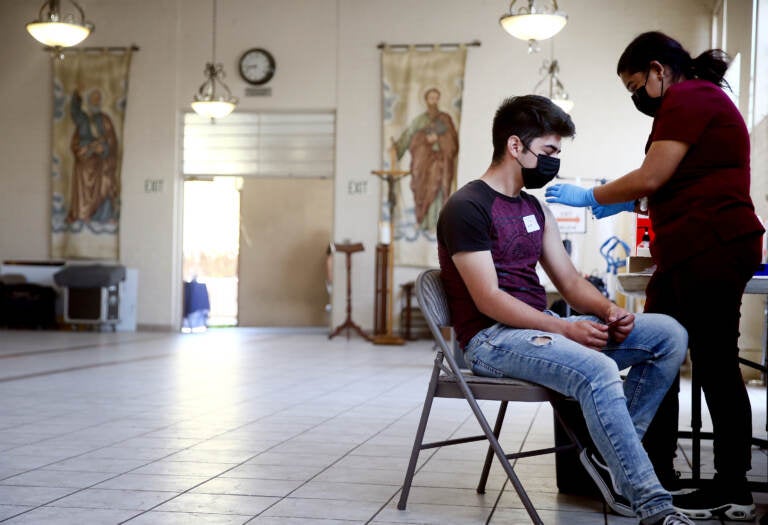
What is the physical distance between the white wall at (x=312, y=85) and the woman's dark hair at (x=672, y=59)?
7.68 meters

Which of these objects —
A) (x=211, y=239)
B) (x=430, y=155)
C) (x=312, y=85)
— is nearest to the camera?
(x=430, y=155)

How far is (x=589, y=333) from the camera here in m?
2.46

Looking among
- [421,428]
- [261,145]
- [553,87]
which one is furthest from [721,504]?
[261,145]

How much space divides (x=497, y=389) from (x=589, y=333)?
0.28m

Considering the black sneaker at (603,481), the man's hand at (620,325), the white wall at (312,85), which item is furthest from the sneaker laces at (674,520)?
the white wall at (312,85)

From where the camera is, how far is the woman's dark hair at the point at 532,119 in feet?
8.62

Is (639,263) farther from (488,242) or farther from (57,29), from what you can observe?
(57,29)

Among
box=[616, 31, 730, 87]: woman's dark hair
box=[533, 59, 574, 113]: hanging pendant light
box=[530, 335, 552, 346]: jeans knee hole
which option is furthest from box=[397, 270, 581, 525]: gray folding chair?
box=[533, 59, 574, 113]: hanging pendant light

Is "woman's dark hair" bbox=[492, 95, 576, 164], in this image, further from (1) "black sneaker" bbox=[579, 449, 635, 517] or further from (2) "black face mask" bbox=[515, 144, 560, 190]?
(1) "black sneaker" bbox=[579, 449, 635, 517]

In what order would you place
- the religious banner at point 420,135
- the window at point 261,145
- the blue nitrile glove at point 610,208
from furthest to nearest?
1. the window at point 261,145
2. the religious banner at point 420,135
3. the blue nitrile glove at point 610,208

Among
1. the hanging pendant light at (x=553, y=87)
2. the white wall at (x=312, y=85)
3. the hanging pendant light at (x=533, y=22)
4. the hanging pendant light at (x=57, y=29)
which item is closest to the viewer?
the hanging pendant light at (x=533, y=22)

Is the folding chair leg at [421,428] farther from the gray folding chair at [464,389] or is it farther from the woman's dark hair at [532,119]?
the woman's dark hair at [532,119]

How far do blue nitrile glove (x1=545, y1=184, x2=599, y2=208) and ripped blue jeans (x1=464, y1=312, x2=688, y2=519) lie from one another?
0.34 meters

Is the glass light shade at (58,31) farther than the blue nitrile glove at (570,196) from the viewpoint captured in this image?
Yes
